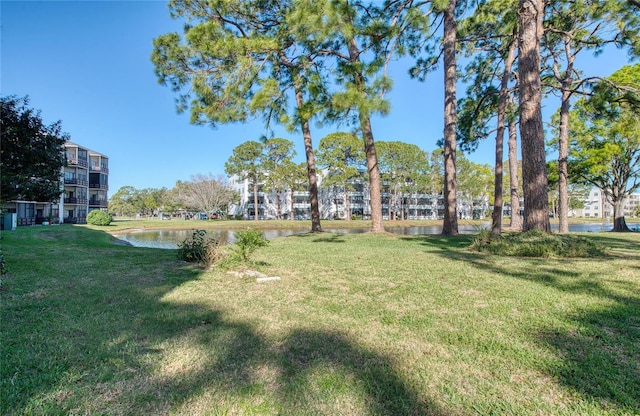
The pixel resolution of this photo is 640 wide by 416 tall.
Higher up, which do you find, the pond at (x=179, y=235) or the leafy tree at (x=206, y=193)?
the leafy tree at (x=206, y=193)

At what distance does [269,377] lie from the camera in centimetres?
194

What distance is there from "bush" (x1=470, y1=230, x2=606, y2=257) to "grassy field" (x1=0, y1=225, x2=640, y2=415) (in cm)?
165

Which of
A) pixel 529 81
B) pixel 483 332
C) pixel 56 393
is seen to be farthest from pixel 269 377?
pixel 529 81

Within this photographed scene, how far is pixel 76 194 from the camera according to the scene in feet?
111

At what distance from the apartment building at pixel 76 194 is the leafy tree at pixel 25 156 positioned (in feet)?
86.7

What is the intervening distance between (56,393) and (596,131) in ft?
75.7

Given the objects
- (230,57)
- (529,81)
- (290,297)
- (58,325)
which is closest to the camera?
(58,325)

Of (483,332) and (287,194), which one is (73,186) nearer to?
(287,194)

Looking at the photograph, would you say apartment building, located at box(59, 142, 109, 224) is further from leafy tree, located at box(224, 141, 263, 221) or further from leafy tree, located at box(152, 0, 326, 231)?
leafy tree, located at box(152, 0, 326, 231)

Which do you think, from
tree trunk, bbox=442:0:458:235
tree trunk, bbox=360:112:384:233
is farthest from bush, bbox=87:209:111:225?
tree trunk, bbox=442:0:458:235

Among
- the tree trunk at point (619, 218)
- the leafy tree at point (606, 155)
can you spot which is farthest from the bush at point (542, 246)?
the tree trunk at point (619, 218)

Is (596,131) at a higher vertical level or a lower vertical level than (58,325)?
higher

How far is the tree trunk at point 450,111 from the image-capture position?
11102 mm

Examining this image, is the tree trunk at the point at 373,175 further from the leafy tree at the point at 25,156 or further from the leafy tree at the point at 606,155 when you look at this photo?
the leafy tree at the point at 606,155
